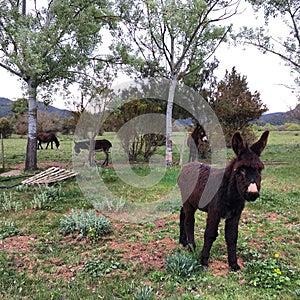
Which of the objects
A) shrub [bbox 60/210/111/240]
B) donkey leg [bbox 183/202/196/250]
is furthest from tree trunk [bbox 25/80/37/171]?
donkey leg [bbox 183/202/196/250]

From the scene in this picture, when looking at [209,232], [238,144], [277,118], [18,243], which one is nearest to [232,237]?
[209,232]

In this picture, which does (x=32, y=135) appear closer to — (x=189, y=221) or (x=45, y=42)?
(x=45, y=42)

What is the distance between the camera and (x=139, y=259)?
14.6 ft

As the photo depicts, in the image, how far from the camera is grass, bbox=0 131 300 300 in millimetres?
3486

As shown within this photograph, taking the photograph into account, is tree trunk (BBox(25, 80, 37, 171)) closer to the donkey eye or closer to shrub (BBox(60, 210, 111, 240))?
Answer: shrub (BBox(60, 210, 111, 240))

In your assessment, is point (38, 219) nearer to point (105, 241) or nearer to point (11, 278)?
point (105, 241)

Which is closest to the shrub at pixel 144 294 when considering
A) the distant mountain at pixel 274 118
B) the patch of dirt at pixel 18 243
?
the patch of dirt at pixel 18 243

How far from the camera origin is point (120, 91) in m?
15.7

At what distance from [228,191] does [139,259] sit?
196 cm

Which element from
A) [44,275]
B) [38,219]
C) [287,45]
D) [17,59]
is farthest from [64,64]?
[287,45]

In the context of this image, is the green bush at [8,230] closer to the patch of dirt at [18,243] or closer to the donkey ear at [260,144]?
the patch of dirt at [18,243]

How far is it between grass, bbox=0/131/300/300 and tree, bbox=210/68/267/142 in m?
10.8

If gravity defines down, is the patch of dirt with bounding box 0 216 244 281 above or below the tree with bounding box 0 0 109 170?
below

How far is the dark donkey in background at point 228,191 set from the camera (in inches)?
129
